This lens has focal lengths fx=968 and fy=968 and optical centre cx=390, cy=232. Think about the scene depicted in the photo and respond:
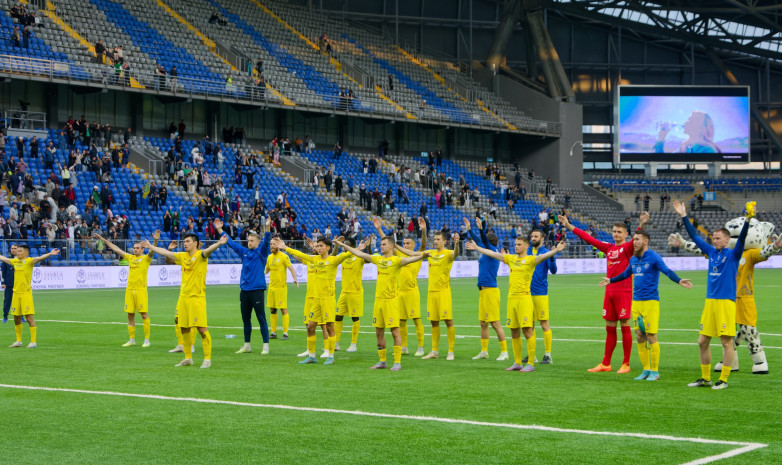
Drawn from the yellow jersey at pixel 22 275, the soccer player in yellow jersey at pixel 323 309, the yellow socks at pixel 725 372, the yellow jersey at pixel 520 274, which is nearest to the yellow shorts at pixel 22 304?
the yellow jersey at pixel 22 275

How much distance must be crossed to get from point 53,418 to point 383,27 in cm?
6940

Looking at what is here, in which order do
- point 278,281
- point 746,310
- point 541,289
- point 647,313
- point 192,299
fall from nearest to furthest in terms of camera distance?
point 647,313, point 746,310, point 192,299, point 541,289, point 278,281

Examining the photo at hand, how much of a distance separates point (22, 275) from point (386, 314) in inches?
312

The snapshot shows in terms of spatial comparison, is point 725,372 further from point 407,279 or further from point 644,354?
point 407,279

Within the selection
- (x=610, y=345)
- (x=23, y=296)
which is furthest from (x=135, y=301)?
(x=610, y=345)

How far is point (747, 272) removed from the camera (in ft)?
46.9

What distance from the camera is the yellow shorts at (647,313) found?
13922 millimetres

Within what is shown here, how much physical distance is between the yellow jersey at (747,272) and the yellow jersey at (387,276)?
522 cm

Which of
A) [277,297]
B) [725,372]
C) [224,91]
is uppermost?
[224,91]

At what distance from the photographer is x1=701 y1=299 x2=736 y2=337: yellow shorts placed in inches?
498

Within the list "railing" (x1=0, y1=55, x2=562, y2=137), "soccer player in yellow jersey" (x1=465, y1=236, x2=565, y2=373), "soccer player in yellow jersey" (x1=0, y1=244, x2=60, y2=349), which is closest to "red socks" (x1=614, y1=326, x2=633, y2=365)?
"soccer player in yellow jersey" (x1=465, y1=236, x2=565, y2=373)

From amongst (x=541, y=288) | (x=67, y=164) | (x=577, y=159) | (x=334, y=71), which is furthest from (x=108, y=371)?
(x=577, y=159)

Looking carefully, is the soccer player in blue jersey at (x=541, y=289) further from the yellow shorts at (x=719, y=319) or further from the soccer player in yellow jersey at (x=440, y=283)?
the yellow shorts at (x=719, y=319)

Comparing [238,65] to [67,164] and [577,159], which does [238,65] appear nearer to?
[67,164]
